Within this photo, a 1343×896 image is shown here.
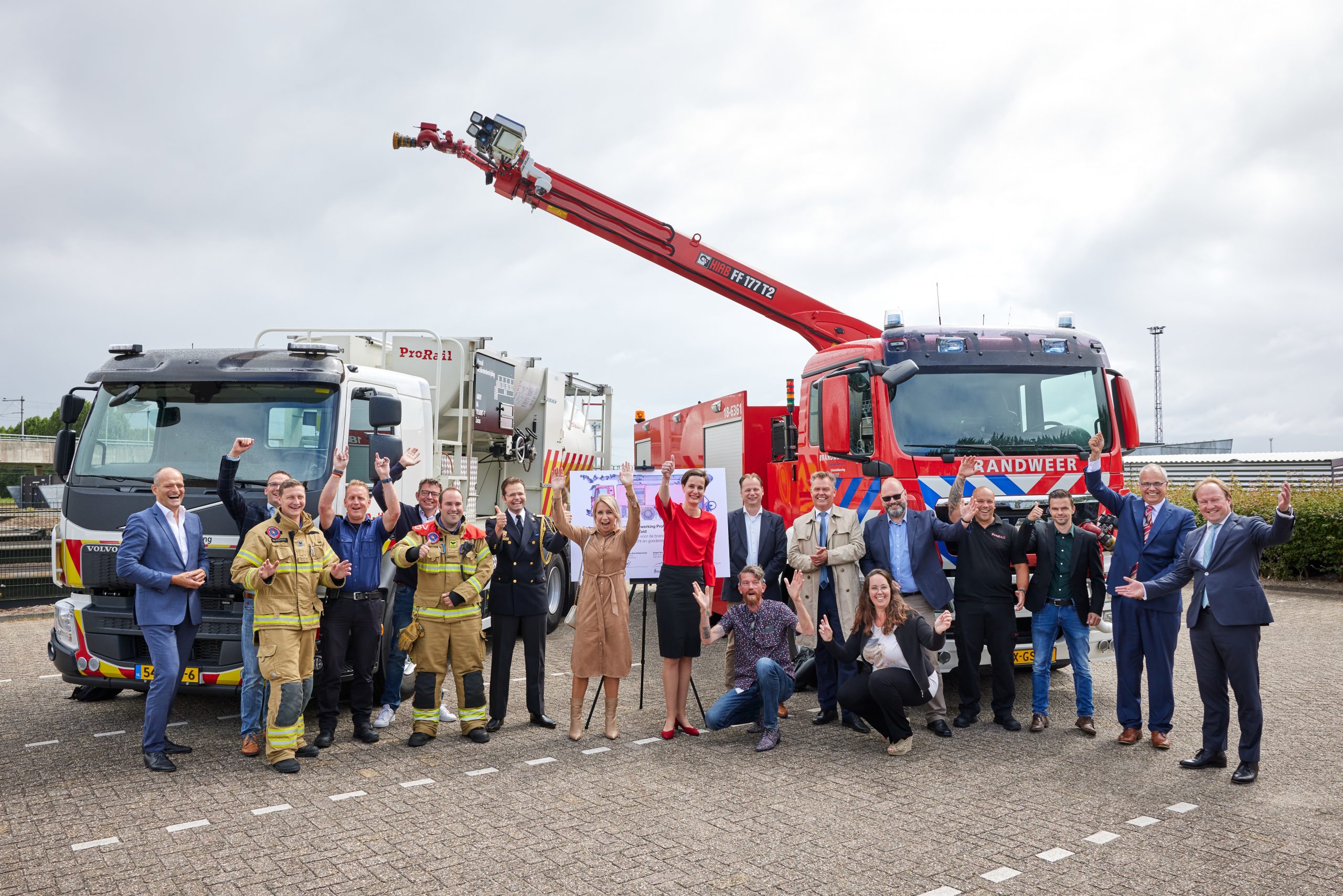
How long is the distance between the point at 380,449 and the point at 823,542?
354 cm

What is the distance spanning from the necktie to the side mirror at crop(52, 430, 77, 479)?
783cm

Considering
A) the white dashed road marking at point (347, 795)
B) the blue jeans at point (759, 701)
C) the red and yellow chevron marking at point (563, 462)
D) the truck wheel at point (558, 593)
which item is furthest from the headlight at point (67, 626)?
the truck wheel at point (558, 593)

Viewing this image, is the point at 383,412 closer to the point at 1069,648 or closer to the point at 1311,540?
the point at 1069,648

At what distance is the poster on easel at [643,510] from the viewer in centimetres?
771

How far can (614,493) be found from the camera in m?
7.84

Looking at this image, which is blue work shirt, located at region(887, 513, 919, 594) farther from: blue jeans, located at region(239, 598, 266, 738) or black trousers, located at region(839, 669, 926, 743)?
blue jeans, located at region(239, 598, 266, 738)

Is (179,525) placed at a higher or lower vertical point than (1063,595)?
higher

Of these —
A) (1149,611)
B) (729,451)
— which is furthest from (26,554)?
(1149,611)

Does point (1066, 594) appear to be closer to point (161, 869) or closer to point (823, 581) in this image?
point (823, 581)

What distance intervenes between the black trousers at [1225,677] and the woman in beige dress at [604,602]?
378 centimetres

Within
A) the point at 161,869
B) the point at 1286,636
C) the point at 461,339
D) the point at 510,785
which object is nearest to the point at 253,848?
the point at 161,869

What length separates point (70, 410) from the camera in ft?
23.0

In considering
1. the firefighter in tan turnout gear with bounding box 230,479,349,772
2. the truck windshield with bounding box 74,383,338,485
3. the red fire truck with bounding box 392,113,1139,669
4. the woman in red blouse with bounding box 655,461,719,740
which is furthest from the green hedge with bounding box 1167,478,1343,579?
the firefighter in tan turnout gear with bounding box 230,479,349,772

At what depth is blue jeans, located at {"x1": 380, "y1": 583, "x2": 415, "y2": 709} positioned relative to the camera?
7105 mm
